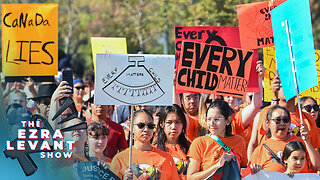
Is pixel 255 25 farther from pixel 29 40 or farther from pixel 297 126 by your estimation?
pixel 29 40

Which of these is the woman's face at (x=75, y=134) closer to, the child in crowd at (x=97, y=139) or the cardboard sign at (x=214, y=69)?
the child in crowd at (x=97, y=139)

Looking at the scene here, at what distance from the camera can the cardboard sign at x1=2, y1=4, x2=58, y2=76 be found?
7898mm

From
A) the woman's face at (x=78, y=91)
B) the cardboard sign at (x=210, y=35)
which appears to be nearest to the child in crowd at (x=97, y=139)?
the cardboard sign at (x=210, y=35)

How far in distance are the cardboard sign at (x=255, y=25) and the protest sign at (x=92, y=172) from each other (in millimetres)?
3110

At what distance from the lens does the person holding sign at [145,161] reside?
6.65 metres

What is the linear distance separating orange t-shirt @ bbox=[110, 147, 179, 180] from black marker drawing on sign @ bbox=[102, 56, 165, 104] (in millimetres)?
501

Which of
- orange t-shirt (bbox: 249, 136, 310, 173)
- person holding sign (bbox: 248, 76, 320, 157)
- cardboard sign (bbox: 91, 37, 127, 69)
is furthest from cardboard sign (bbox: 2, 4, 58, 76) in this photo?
orange t-shirt (bbox: 249, 136, 310, 173)

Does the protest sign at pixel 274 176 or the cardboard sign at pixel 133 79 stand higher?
the cardboard sign at pixel 133 79

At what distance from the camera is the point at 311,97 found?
9031 mm

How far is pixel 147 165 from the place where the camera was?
669cm

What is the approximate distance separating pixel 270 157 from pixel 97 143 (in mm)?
1693

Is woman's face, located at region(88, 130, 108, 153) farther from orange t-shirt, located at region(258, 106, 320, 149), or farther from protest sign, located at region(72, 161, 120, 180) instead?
orange t-shirt, located at region(258, 106, 320, 149)

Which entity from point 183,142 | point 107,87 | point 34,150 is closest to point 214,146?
point 183,142

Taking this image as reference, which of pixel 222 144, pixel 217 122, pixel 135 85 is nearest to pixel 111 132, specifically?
pixel 135 85
